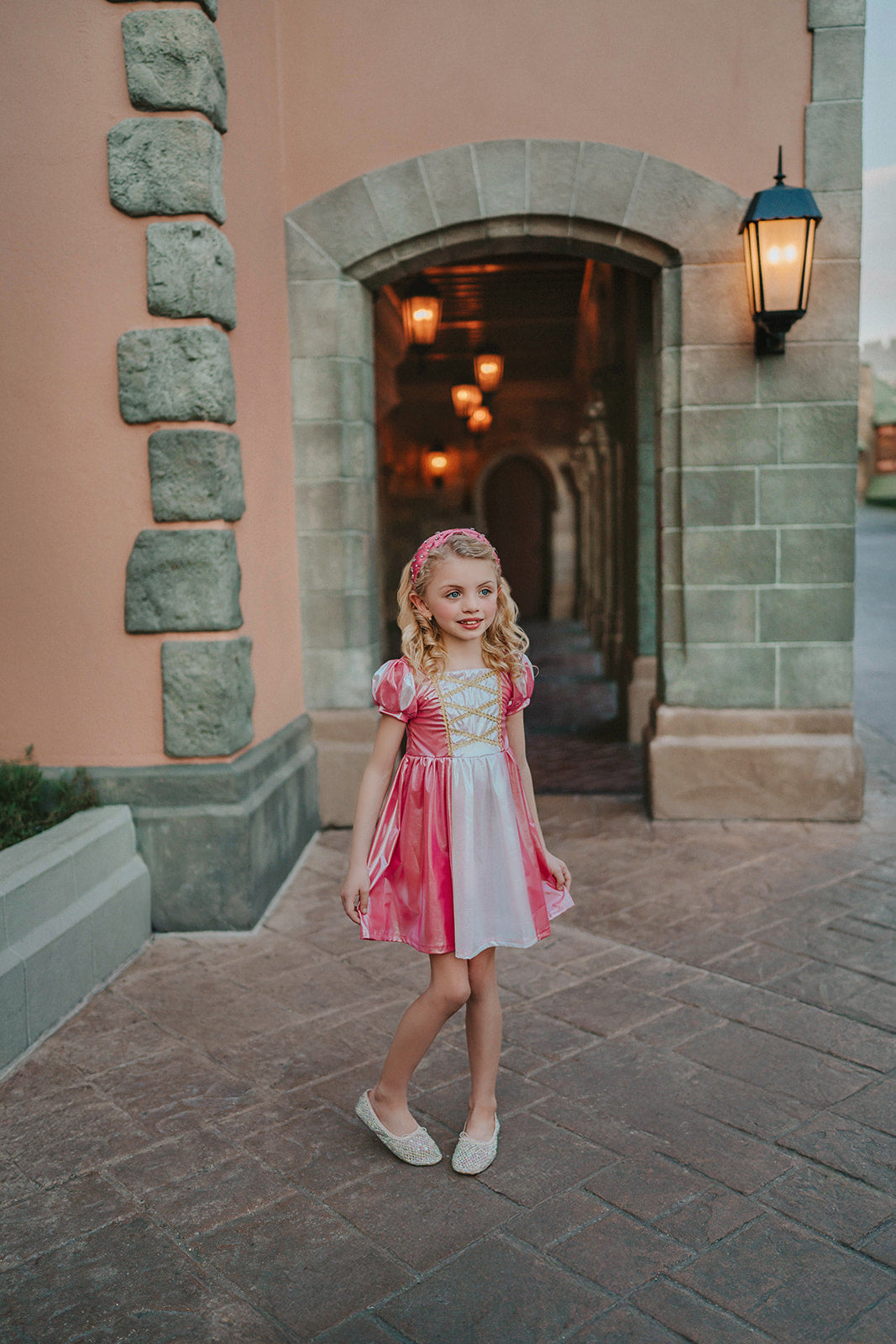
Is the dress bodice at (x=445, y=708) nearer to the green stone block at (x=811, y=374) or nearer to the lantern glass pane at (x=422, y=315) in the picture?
the green stone block at (x=811, y=374)

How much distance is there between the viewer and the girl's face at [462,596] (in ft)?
8.02

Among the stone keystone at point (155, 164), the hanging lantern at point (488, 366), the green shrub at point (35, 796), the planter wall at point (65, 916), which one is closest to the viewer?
the planter wall at point (65, 916)

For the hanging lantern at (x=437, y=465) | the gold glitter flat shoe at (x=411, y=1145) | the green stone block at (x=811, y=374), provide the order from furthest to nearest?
the hanging lantern at (x=437, y=465) → the green stone block at (x=811, y=374) → the gold glitter flat shoe at (x=411, y=1145)

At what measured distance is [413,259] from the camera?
5.41 metres

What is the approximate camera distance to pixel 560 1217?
7.63 feet

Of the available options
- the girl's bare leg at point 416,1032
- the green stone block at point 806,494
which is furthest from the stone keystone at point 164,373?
the green stone block at point 806,494

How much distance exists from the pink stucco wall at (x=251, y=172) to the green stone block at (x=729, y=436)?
3.59 ft

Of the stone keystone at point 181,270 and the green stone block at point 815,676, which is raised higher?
the stone keystone at point 181,270

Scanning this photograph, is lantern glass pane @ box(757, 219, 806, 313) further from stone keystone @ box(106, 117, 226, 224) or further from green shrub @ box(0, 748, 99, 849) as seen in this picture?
green shrub @ box(0, 748, 99, 849)

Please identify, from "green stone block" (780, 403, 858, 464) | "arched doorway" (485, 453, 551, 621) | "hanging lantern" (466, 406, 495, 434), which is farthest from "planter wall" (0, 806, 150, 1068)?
"arched doorway" (485, 453, 551, 621)

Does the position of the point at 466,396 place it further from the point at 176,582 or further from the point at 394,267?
the point at 176,582

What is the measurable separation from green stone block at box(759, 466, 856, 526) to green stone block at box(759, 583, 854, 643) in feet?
1.18

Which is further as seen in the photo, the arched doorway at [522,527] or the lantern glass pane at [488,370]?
the arched doorway at [522,527]

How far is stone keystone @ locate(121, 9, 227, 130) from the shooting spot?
3.87m
